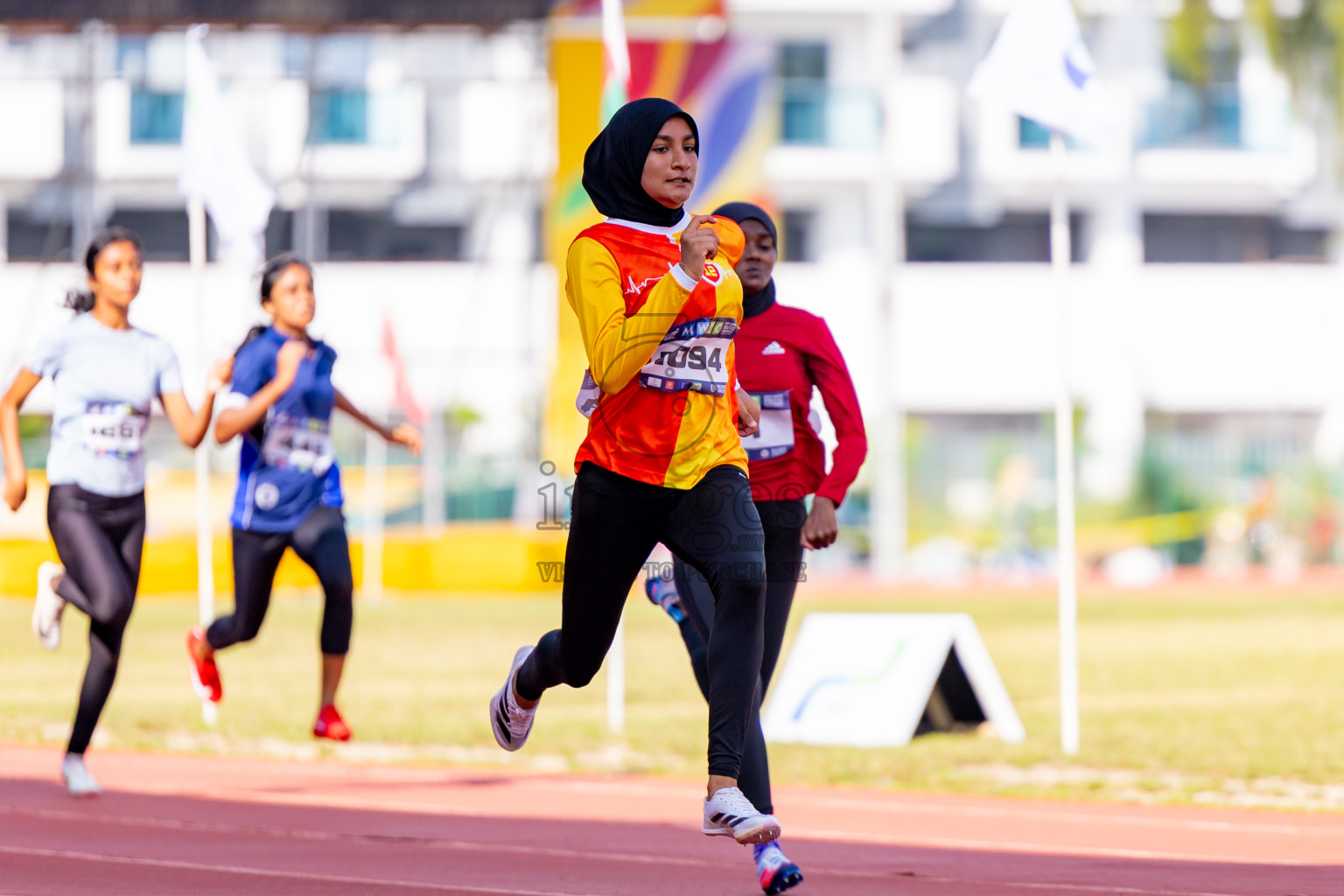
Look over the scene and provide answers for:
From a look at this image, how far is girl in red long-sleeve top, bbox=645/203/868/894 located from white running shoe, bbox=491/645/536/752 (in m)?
0.66

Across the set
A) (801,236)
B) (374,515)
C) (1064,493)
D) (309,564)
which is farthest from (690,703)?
(801,236)

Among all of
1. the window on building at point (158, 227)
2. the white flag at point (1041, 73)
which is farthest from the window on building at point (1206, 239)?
the white flag at point (1041, 73)

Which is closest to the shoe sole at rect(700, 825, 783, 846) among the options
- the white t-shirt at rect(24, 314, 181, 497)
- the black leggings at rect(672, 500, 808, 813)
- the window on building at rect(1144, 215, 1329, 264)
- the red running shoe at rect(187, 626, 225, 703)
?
the black leggings at rect(672, 500, 808, 813)

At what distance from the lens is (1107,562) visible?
38000mm

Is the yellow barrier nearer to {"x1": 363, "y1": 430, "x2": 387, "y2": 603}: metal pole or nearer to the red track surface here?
{"x1": 363, "y1": 430, "x2": 387, "y2": 603}: metal pole

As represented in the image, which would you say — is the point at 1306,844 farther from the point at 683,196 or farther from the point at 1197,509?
the point at 1197,509

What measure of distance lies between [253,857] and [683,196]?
3080mm

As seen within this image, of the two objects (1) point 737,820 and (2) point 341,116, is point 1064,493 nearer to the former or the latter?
A: (1) point 737,820

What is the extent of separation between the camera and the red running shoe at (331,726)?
347 inches

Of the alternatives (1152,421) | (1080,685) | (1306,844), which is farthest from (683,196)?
(1152,421)

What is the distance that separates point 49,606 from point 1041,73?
20.8 ft

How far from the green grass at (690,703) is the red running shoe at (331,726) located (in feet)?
6.97

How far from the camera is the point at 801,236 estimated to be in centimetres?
4900

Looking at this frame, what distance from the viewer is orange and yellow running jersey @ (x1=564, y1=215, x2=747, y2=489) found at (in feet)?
17.6
